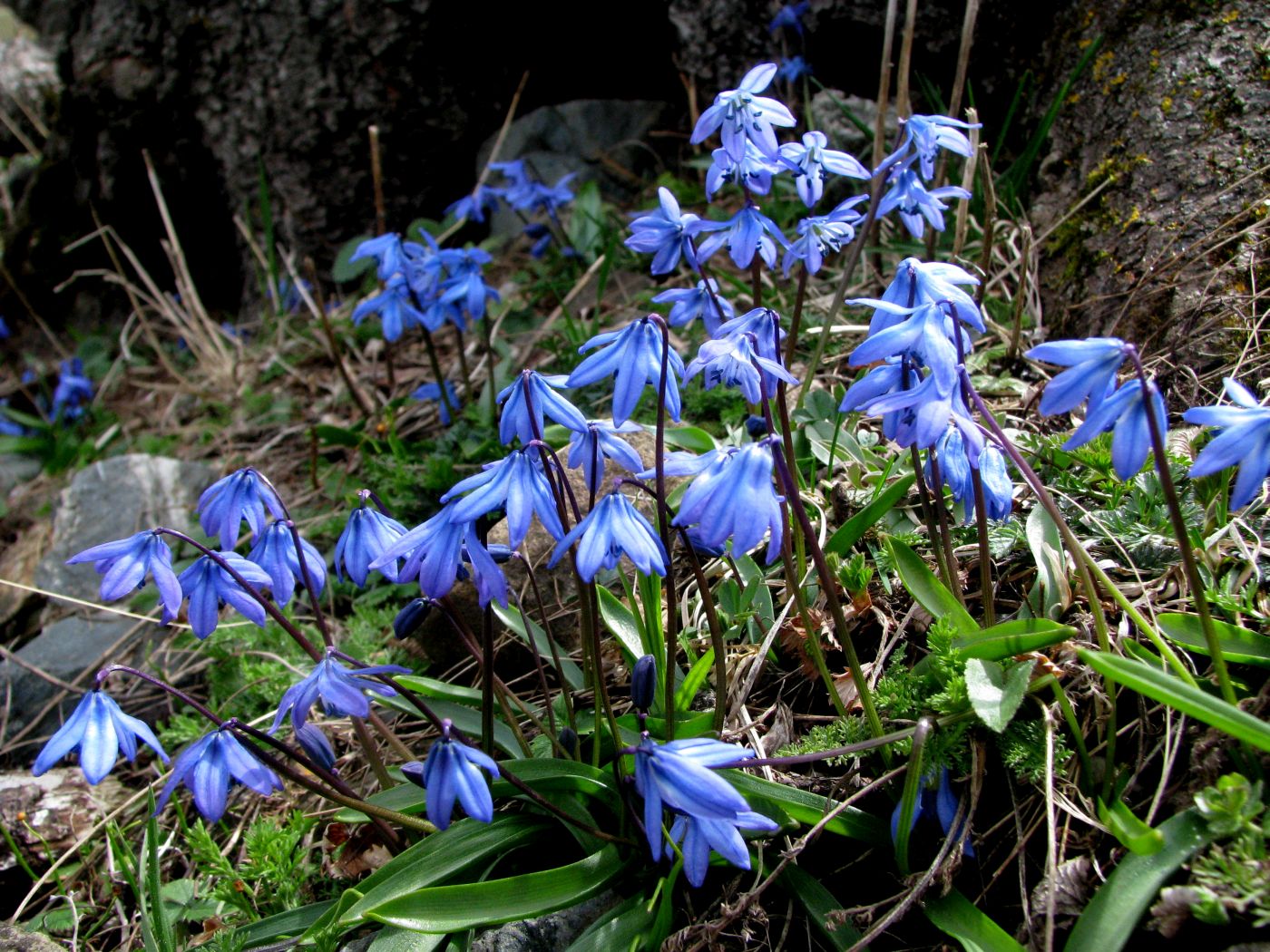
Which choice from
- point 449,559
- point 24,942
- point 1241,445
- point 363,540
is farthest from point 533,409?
point 24,942

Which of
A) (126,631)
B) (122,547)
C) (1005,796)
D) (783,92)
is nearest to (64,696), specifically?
(126,631)

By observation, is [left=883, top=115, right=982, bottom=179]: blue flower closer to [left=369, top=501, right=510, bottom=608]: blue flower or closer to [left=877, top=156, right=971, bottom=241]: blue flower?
[left=877, top=156, right=971, bottom=241]: blue flower

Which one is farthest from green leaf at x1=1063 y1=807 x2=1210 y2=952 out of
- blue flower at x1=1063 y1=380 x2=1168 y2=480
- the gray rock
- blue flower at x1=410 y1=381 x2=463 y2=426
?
the gray rock

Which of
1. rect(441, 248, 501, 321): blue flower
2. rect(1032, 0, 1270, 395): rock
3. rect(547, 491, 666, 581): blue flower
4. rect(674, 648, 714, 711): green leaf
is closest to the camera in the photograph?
rect(547, 491, 666, 581): blue flower

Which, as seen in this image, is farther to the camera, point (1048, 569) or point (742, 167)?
point (742, 167)

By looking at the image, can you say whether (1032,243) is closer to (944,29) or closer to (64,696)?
(944,29)

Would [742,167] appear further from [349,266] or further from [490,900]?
[349,266]
